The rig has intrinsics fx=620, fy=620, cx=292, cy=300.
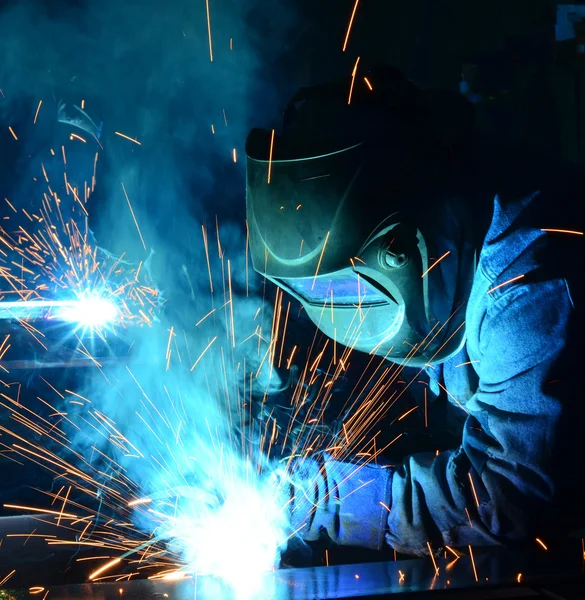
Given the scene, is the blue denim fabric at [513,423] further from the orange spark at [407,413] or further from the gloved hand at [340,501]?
the orange spark at [407,413]

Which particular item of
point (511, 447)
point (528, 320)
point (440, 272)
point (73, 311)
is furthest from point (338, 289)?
point (73, 311)

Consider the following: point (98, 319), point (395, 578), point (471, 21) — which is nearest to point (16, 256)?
point (98, 319)

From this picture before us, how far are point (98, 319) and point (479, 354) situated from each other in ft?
7.06

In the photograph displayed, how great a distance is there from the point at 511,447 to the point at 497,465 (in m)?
0.07

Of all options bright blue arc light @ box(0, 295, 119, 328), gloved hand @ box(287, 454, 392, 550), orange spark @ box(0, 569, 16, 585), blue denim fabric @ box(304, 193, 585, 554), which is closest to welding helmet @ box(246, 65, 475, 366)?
blue denim fabric @ box(304, 193, 585, 554)

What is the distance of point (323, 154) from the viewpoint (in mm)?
1744

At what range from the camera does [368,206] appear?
1753mm

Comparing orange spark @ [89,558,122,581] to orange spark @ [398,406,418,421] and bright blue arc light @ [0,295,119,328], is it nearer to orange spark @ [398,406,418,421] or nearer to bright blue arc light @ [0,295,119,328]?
orange spark @ [398,406,418,421]

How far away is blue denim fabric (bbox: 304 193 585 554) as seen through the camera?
167cm

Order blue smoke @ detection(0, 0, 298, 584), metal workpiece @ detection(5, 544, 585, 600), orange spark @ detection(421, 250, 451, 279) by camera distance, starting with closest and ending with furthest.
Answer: metal workpiece @ detection(5, 544, 585, 600) → orange spark @ detection(421, 250, 451, 279) → blue smoke @ detection(0, 0, 298, 584)

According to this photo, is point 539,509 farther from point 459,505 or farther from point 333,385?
point 333,385

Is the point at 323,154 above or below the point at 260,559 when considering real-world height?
above

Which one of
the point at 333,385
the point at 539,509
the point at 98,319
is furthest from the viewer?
the point at 98,319

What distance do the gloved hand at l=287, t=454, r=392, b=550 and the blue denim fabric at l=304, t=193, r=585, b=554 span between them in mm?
16
